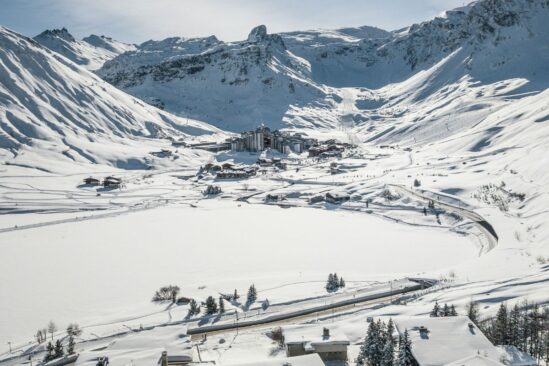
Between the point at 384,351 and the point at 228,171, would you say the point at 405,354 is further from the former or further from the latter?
the point at 228,171

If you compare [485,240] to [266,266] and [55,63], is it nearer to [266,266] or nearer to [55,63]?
[266,266]

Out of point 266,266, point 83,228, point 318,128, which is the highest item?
point 318,128

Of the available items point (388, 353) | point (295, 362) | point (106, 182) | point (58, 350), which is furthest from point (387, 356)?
point (106, 182)

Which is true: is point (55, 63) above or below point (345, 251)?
above

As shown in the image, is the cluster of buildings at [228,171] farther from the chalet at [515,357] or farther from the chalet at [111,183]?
the chalet at [515,357]

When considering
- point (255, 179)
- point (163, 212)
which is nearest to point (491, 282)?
point (163, 212)

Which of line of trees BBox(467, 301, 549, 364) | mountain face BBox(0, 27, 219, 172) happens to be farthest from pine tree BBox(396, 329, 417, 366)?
mountain face BBox(0, 27, 219, 172)
